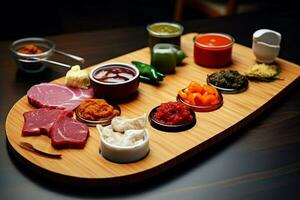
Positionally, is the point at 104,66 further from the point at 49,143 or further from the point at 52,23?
the point at 52,23

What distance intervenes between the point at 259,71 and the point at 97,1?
2.43 metres

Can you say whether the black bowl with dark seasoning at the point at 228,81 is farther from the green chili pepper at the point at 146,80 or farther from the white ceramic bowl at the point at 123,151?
the white ceramic bowl at the point at 123,151

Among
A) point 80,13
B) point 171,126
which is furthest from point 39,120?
point 80,13

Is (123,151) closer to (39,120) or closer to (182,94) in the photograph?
(39,120)

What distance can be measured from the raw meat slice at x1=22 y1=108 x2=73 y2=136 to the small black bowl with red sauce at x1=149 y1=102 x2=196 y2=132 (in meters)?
0.33

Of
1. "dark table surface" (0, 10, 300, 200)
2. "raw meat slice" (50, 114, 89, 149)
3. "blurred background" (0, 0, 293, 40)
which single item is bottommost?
"blurred background" (0, 0, 293, 40)

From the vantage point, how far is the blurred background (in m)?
3.64

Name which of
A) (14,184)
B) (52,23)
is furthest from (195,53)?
(52,23)

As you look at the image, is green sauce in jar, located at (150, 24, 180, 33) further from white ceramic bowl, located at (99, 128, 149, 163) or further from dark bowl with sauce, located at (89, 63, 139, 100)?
white ceramic bowl, located at (99, 128, 149, 163)

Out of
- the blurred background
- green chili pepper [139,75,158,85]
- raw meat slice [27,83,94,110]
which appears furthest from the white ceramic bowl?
the blurred background

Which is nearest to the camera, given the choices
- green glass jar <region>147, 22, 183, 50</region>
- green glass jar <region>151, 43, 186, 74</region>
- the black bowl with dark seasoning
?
the black bowl with dark seasoning

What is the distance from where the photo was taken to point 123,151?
140cm

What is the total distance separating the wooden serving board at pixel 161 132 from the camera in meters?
1.40

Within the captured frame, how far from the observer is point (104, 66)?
1.92m
